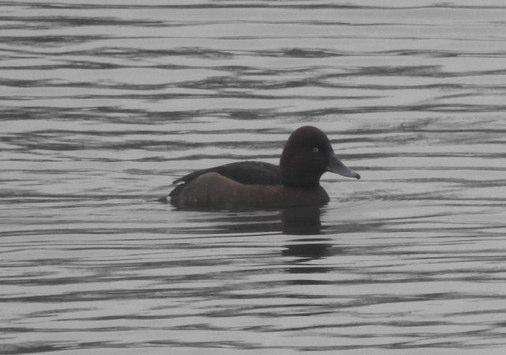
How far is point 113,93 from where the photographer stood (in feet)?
73.2

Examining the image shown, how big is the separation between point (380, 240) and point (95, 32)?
36.5 ft

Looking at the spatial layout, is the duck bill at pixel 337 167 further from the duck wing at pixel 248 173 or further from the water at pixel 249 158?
the duck wing at pixel 248 173

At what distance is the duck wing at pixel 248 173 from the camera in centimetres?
1762

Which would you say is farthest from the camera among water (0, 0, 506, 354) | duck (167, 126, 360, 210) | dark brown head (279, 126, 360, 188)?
dark brown head (279, 126, 360, 188)

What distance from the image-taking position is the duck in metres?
17.6

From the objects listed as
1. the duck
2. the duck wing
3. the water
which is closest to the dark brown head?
the duck

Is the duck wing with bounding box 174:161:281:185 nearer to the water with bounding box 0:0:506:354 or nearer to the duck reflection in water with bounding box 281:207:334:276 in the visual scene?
the duck reflection in water with bounding box 281:207:334:276

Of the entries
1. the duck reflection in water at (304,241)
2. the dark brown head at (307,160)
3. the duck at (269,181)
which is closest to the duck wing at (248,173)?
the duck at (269,181)

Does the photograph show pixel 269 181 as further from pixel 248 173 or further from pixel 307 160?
pixel 307 160

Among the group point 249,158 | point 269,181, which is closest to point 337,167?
point 269,181

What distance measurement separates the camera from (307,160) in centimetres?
1783

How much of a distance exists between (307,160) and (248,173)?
0.56 m

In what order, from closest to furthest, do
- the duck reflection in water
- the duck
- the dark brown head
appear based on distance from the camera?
1. the duck reflection in water
2. the duck
3. the dark brown head

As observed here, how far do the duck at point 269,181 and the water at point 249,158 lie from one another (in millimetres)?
291
